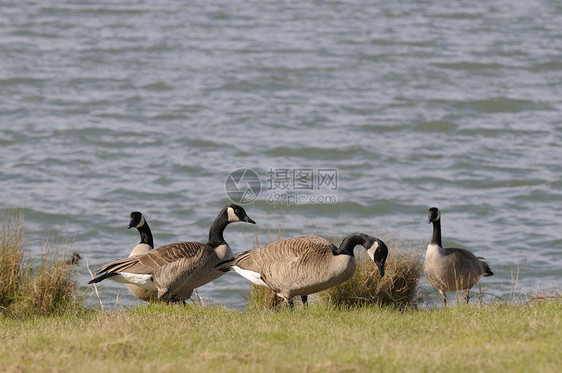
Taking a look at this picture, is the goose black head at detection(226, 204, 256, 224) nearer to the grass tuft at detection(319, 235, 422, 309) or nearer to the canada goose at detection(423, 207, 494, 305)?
the grass tuft at detection(319, 235, 422, 309)

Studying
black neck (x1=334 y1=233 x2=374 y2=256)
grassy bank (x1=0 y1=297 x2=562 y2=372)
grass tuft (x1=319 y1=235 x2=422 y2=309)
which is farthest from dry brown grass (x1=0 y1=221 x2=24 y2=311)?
black neck (x1=334 y1=233 x2=374 y2=256)

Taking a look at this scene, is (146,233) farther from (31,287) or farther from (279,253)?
(279,253)

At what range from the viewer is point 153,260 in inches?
424

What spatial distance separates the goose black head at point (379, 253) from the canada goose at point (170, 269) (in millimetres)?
2124

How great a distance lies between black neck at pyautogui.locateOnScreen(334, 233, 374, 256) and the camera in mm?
10289

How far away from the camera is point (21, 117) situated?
2645 cm

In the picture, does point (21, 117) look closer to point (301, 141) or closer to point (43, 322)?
point (301, 141)

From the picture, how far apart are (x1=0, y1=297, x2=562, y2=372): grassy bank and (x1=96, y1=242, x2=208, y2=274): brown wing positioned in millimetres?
990

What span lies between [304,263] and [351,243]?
0.69 m

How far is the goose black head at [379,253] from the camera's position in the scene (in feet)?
33.9

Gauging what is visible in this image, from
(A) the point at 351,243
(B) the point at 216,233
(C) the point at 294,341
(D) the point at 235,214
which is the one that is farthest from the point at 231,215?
(C) the point at 294,341

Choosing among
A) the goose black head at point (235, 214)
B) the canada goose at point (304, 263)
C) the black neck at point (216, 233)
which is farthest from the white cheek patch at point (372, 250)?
the black neck at point (216, 233)

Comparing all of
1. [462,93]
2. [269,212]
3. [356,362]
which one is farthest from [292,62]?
[356,362]

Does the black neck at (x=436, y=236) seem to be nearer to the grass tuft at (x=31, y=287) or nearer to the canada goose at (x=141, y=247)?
the canada goose at (x=141, y=247)
